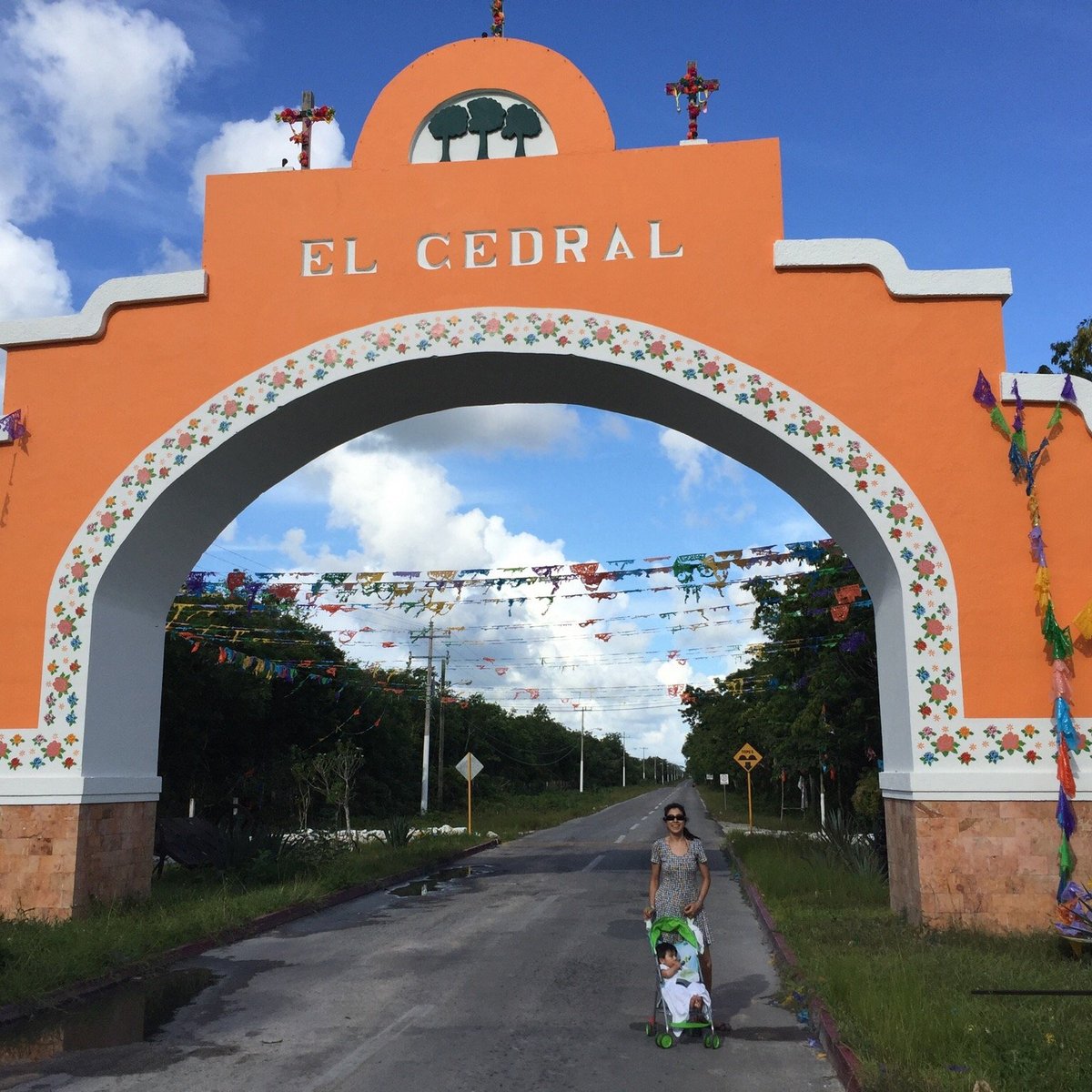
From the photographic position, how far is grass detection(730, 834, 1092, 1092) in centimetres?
531

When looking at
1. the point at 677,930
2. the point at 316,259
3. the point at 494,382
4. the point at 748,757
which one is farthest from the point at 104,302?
the point at 748,757

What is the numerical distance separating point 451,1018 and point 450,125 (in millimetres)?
8826

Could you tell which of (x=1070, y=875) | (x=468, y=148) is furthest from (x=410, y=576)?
(x=1070, y=875)

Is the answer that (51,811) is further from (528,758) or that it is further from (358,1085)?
(528,758)

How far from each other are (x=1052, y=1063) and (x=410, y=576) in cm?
1139

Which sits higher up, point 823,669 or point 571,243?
point 571,243

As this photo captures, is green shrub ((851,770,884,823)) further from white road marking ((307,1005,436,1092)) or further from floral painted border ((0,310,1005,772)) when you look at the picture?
white road marking ((307,1005,436,1092))

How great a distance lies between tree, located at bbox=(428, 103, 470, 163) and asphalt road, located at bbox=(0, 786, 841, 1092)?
8.14 m

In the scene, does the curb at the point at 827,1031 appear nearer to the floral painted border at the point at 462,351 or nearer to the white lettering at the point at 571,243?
the floral painted border at the point at 462,351

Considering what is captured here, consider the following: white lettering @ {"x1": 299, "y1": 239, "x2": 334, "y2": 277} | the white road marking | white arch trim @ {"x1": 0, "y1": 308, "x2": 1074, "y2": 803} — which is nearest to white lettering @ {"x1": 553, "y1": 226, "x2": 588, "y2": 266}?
white arch trim @ {"x1": 0, "y1": 308, "x2": 1074, "y2": 803}

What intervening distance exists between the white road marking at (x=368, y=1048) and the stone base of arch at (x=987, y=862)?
14.5ft

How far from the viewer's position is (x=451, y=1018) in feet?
24.2

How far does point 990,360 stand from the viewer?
10.3 metres

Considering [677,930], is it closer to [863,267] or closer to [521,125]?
[863,267]
